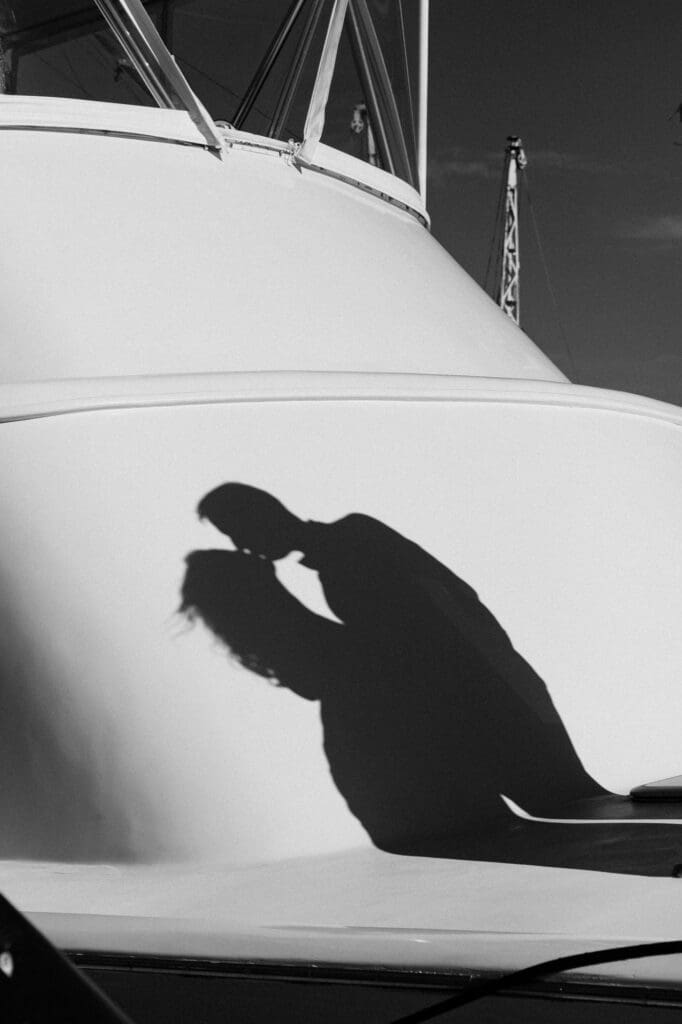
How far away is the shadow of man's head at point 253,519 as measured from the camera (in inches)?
120

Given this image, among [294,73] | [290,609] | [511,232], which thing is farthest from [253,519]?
[511,232]

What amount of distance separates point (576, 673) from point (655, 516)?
0.79 meters

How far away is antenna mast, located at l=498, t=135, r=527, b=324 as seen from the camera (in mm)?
24203

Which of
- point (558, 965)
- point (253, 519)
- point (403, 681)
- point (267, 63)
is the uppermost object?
point (267, 63)

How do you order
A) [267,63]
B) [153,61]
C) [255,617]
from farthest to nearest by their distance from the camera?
[267,63]
[153,61]
[255,617]

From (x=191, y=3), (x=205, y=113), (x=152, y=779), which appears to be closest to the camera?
(x=152, y=779)

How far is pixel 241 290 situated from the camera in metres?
3.78

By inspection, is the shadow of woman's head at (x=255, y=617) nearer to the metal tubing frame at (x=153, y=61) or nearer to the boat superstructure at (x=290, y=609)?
the boat superstructure at (x=290, y=609)

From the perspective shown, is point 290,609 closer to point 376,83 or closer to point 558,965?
point 558,965

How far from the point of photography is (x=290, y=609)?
118 inches

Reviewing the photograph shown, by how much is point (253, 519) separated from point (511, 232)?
22.8 meters

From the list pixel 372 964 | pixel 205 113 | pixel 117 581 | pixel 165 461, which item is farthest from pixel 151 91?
pixel 372 964

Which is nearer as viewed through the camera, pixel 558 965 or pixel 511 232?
pixel 558 965

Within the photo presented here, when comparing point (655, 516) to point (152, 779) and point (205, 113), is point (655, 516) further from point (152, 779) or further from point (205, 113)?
point (205, 113)
